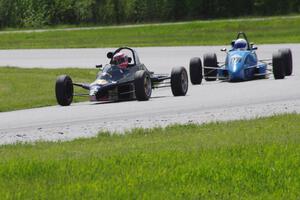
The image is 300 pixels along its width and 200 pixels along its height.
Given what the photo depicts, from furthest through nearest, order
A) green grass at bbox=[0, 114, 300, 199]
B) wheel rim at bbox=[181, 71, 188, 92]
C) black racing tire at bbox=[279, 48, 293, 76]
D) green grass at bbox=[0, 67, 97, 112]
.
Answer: black racing tire at bbox=[279, 48, 293, 76] < green grass at bbox=[0, 67, 97, 112] < wheel rim at bbox=[181, 71, 188, 92] < green grass at bbox=[0, 114, 300, 199]

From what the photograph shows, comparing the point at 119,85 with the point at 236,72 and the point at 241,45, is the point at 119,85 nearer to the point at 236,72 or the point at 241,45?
the point at 236,72

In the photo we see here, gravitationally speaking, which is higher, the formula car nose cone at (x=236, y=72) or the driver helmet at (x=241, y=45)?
the driver helmet at (x=241, y=45)

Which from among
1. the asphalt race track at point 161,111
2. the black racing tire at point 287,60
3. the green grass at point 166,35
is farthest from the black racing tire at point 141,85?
the green grass at point 166,35

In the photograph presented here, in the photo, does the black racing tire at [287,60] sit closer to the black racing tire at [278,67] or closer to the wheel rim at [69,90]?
the black racing tire at [278,67]

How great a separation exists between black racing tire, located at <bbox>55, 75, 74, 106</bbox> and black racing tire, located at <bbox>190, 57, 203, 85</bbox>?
17.0 ft

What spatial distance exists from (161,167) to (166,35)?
46767mm

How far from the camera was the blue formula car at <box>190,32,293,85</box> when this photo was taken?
83.0ft

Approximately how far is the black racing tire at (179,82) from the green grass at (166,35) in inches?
985

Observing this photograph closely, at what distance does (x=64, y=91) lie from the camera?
21.1 meters

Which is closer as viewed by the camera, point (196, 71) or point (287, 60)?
point (196, 71)

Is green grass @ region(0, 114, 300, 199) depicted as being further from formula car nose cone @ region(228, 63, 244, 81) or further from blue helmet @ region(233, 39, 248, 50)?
blue helmet @ region(233, 39, 248, 50)

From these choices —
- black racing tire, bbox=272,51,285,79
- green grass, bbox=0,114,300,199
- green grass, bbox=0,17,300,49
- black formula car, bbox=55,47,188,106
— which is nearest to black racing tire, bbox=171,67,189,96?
black formula car, bbox=55,47,188,106

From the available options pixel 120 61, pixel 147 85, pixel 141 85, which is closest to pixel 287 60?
pixel 120 61

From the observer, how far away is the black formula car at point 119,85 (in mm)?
20891
